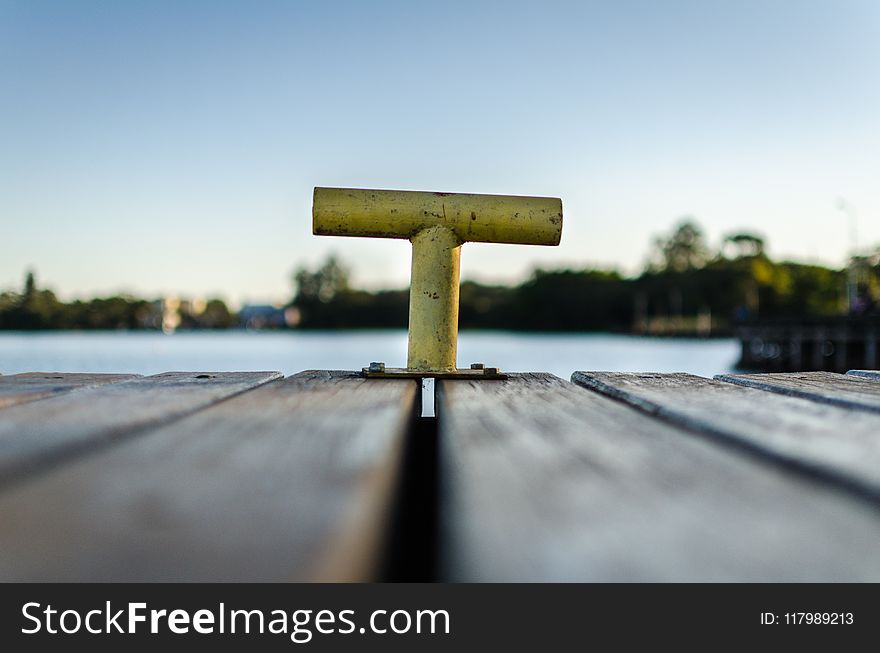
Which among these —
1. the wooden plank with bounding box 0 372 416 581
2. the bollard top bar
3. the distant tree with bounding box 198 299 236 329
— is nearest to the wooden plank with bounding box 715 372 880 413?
the bollard top bar

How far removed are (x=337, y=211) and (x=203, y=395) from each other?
99 cm

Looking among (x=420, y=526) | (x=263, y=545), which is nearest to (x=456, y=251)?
(x=420, y=526)

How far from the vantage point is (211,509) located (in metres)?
0.56

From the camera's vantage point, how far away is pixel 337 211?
219 cm

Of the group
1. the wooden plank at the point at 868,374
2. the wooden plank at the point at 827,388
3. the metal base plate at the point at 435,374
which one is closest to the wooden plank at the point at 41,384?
the metal base plate at the point at 435,374

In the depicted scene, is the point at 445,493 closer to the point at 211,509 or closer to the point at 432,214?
the point at 211,509

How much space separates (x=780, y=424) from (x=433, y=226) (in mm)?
1384

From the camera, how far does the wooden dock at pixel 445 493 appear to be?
46 centimetres

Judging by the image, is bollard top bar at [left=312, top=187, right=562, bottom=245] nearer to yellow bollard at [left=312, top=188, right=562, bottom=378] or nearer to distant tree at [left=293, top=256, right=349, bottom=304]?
yellow bollard at [left=312, top=188, right=562, bottom=378]

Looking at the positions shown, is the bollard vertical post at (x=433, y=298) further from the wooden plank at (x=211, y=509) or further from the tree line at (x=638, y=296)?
the tree line at (x=638, y=296)

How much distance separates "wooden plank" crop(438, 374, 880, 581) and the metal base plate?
1071 millimetres

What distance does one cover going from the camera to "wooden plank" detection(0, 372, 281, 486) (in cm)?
79
